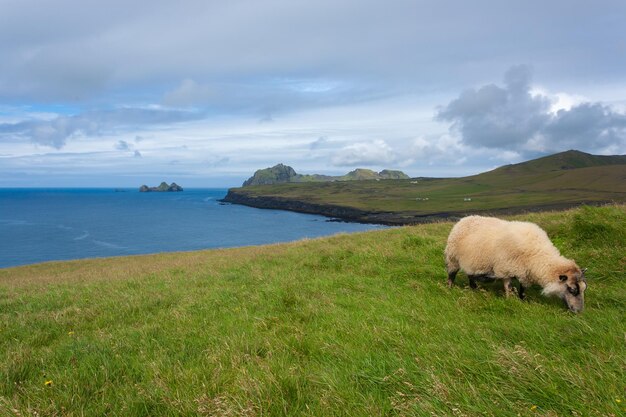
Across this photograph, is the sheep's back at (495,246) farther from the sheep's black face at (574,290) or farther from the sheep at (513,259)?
the sheep's black face at (574,290)

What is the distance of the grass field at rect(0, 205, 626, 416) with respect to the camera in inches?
145

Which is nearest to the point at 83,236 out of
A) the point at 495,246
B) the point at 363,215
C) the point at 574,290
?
the point at 363,215

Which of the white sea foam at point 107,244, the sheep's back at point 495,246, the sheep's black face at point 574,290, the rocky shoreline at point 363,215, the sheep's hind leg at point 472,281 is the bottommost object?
the white sea foam at point 107,244

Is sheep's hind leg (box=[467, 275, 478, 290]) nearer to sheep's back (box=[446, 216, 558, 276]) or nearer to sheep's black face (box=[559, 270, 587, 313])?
sheep's back (box=[446, 216, 558, 276])

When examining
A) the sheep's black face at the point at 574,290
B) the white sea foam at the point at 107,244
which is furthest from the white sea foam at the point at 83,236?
the sheep's black face at the point at 574,290

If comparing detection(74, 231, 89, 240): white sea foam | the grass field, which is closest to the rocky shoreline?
detection(74, 231, 89, 240): white sea foam

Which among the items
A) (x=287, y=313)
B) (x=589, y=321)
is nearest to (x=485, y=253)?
(x=589, y=321)

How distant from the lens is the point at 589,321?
20.3 ft

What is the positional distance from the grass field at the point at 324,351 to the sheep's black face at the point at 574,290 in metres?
0.30

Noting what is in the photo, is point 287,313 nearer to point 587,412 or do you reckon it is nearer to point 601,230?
point 587,412

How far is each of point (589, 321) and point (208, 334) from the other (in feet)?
22.1

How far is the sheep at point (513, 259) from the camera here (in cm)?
778

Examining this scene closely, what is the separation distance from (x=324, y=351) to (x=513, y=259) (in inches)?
240

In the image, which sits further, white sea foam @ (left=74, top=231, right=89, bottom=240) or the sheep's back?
white sea foam @ (left=74, top=231, right=89, bottom=240)
